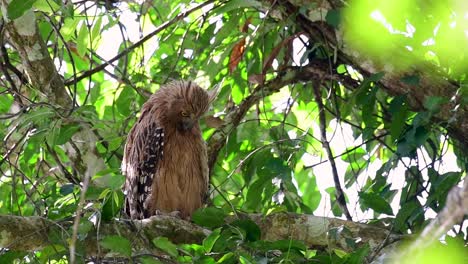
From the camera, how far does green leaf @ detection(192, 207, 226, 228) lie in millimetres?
3850

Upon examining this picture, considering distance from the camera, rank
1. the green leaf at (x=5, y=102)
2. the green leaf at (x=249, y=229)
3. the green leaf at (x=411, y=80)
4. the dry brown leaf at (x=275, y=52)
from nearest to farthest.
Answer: the green leaf at (x=249, y=229) < the green leaf at (x=411, y=80) < the dry brown leaf at (x=275, y=52) < the green leaf at (x=5, y=102)

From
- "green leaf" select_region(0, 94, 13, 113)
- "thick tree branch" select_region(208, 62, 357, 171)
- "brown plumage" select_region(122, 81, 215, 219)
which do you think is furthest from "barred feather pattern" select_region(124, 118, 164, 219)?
"green leaf" select_region(0, 94, 13, 113)

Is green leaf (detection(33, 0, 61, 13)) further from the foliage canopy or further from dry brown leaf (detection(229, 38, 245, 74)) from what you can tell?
dry brown leaf (detection(229, 38, 245, 74))

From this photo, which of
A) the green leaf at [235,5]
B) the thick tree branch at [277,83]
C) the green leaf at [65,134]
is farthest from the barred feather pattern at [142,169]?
the green leaf at [235,5]

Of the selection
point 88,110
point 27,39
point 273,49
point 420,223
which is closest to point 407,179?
point 420,223

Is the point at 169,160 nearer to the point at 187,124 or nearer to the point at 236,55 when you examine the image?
the point at 187,124

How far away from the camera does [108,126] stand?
4984 mm

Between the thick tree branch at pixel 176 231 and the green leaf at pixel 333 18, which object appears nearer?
the thick tree branch at pixel 176 231

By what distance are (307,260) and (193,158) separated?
2.18 m

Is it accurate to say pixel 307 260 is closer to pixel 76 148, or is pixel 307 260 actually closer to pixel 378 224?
pixel 378 224

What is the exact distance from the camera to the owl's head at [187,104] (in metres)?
5.73

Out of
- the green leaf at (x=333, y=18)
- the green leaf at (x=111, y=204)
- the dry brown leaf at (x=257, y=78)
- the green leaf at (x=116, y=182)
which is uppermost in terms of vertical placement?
the green leaf at (x=333, y=18)

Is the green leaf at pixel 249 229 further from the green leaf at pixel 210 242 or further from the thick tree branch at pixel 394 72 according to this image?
the thick tree branch at pixel 394 72

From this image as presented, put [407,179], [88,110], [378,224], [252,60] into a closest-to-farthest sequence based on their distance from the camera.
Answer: [378,224], [88,110], [407,179], [252,60]
